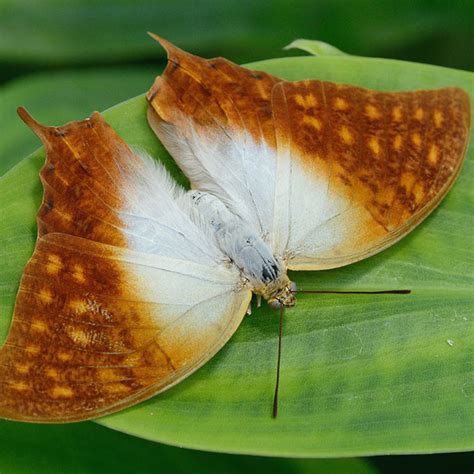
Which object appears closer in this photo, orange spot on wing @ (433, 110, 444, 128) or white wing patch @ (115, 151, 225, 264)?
white wing patch @ (115, 151, 225, 264)

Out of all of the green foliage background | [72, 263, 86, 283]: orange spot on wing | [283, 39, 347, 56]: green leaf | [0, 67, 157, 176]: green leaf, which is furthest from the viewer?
the green foliage background

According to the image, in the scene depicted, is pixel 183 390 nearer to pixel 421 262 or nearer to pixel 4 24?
pixel 421 262

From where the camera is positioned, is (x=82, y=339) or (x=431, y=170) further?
(x=431, y=170)

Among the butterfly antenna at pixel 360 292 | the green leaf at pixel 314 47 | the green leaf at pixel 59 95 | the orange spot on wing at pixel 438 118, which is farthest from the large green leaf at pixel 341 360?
the green leaf at pixel 59 95

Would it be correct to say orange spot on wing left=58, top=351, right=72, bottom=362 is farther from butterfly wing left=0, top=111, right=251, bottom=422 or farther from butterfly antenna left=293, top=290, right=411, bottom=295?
butterfly antenna left=293, top=290, right=411, bottom=295

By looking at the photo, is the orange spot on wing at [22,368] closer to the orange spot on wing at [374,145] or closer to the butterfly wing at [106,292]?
the butterfly wing at [106,292]

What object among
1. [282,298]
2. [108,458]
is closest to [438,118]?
[282,298]

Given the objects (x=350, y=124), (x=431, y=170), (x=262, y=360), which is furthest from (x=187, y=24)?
(x=262, y=360)

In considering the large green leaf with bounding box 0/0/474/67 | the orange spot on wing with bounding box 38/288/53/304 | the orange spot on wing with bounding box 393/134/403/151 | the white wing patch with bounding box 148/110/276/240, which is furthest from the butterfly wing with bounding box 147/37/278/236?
the large green leaf with bounding box 0/0/474/67
